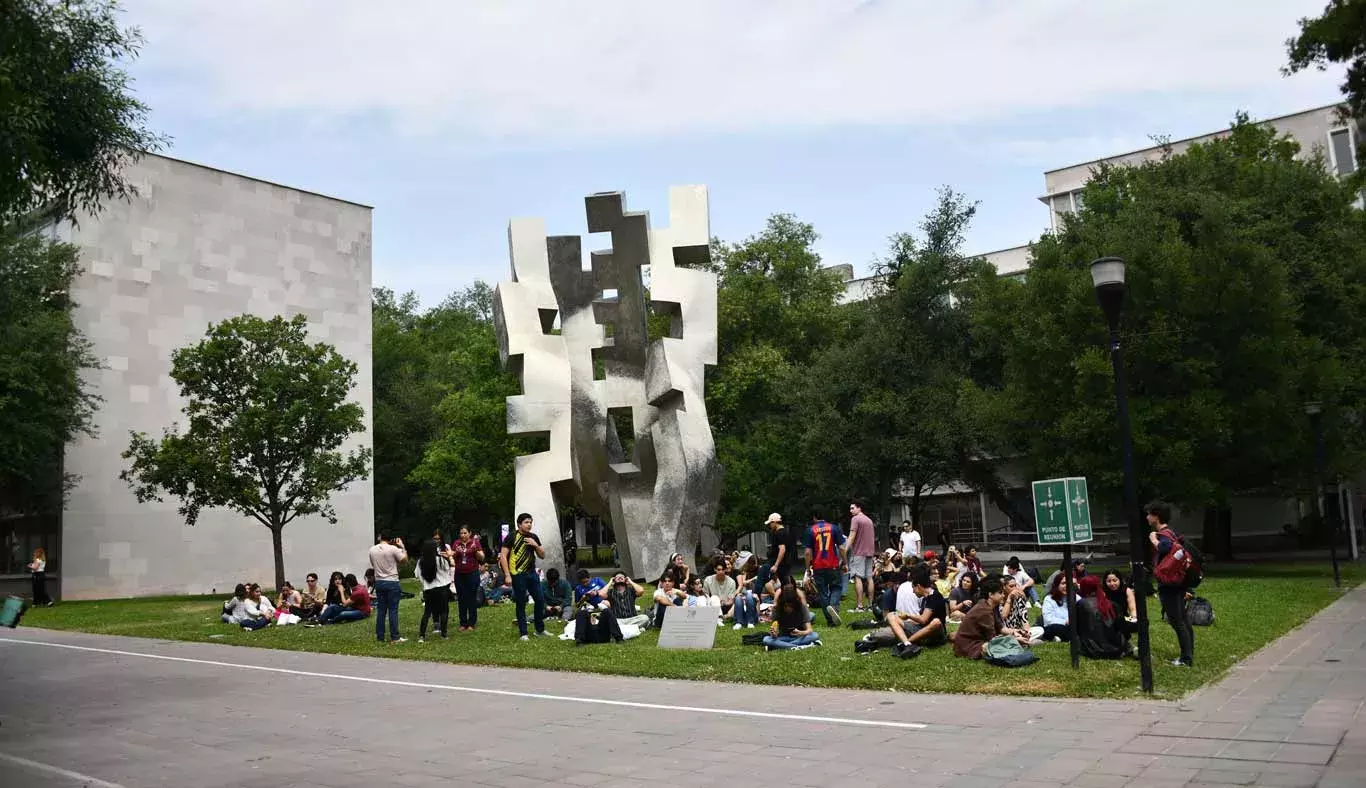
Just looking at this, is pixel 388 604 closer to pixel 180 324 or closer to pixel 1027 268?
pixel 180 324

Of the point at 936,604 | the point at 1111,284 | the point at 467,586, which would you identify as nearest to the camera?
the point at 1111,284

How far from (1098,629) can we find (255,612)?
15698 mm

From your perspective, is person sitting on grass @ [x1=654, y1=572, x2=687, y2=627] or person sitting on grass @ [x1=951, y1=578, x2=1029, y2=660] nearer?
person sitting on grass @ [x1=951, y1=578, x2=1029, y2=660]

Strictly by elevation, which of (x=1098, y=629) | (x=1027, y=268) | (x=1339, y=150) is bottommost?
(x=1098, y=629)

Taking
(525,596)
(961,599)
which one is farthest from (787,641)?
(525,596)

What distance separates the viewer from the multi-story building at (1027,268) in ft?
157

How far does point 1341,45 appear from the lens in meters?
16.1

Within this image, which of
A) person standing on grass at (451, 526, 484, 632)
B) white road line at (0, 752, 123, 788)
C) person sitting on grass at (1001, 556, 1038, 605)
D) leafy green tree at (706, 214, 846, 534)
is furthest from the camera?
leafy green tree at (706, 214, 846, 534)

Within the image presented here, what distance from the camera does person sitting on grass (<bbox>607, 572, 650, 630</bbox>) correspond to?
16969mm

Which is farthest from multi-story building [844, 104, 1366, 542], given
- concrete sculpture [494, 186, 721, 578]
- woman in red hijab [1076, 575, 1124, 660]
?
woman in red hijab [1076, 575, 1124, 660]

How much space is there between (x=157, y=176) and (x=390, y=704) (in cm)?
3086

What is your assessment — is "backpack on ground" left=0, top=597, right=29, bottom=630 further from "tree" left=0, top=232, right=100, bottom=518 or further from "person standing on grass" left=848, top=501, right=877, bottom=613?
"tree" left=0, top=232, right=100, bottom=518

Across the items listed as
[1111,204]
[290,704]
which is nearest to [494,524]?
[1111,204]

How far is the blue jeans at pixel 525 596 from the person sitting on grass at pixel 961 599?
19.7 ft
